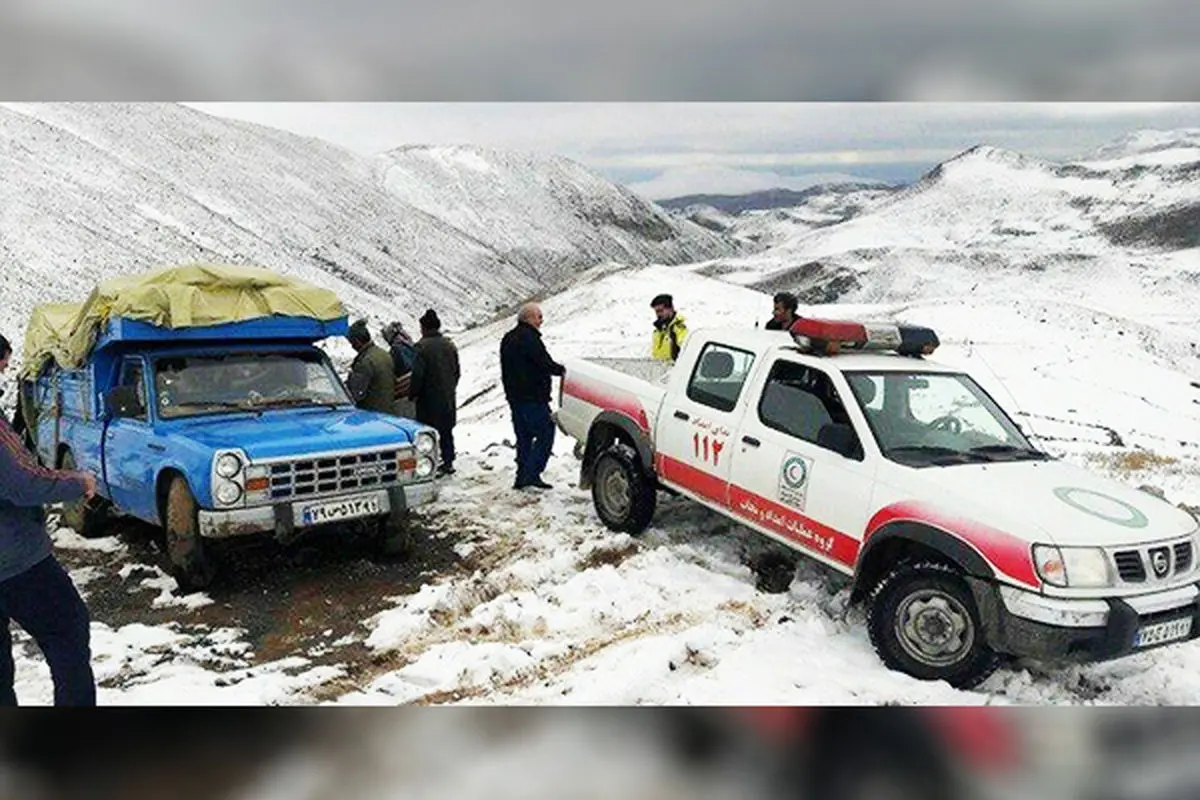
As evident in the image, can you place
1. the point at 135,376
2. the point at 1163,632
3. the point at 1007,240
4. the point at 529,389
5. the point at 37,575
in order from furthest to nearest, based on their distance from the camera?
1. the point at 1007,240
2. the point at 529,389
3. the point at 135,376
4. the point at 1163,632
5. the point at 37,575

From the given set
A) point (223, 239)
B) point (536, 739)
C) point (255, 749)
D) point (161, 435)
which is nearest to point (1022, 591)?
point (536, 739)

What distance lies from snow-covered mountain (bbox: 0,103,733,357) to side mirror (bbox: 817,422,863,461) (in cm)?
1942

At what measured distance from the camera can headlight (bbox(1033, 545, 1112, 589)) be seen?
4.64 meters

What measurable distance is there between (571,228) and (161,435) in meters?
71.3

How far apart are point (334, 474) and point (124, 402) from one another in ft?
6.59

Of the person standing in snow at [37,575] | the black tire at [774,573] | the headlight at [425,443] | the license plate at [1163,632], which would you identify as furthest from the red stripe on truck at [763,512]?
the person standing in snow at [37,575]

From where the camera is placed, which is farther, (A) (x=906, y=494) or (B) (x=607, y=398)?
(B) (x=607, y=398)

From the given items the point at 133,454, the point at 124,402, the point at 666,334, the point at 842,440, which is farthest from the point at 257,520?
the point at 666,334

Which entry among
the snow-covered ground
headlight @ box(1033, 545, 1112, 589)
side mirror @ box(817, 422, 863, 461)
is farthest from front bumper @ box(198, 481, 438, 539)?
headlight @ box(1033, 545, 1112, 589)

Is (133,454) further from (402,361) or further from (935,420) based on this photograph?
(935,420)

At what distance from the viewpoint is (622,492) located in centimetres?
796

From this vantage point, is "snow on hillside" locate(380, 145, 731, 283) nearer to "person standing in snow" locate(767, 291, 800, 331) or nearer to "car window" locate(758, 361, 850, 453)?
"person standing in snow" locate(767, 291, 800, 331)

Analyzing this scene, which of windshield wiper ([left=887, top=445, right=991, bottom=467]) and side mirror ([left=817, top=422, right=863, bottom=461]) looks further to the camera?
side mirror ([left=817, top=422, right=863, bottom=461])

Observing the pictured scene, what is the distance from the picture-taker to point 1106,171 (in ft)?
208
